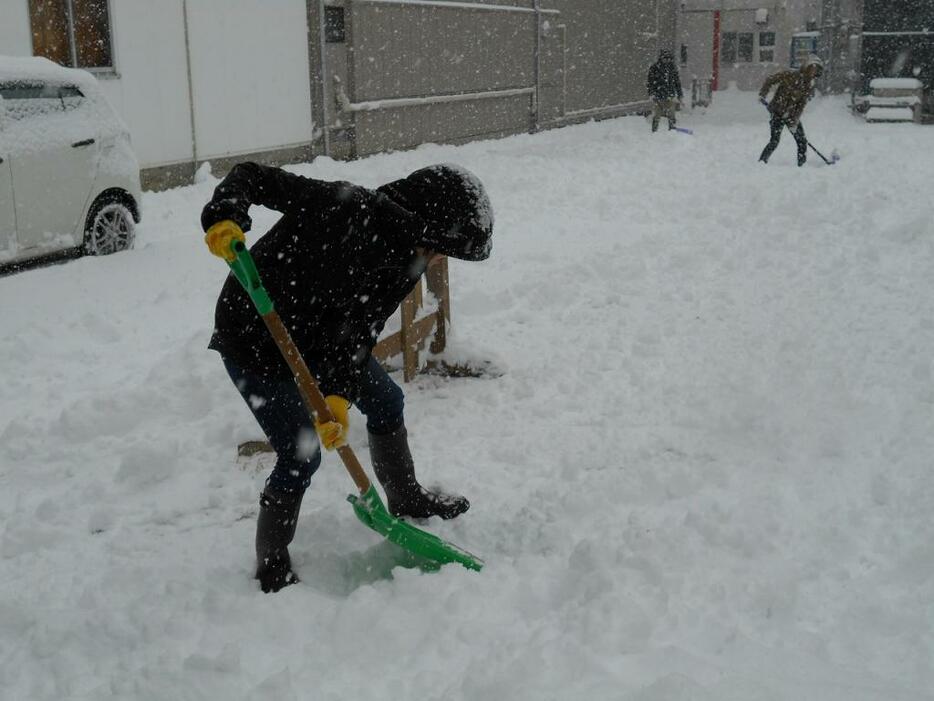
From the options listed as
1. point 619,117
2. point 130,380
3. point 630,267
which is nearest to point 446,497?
point 130,380

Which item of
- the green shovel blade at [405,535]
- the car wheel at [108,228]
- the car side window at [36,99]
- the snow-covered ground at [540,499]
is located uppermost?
the car side window at [36,99]

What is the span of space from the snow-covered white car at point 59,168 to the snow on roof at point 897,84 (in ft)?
66.2

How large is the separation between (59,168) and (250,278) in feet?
20.5

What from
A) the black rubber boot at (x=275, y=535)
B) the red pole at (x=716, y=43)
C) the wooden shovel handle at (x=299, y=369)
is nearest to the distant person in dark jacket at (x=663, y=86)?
the red pole at (x=716, y=43)

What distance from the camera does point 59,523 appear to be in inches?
162

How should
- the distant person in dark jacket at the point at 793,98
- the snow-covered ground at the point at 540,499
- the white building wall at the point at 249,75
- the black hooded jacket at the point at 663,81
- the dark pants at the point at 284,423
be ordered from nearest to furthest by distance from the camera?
the snow-covered ground at the point at 540,499, the dark pants at the point at 284,423, the white building wall at the point at 249,75, the distant person in dark jacket at the point at 793,98, the black hooded jacket at the point at 663,81

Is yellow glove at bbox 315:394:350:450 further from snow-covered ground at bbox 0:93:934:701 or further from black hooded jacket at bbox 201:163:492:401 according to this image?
snow-covered ground at bbox 0:93:934:701

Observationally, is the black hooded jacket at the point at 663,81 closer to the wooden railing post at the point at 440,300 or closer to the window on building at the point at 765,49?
the wooden railing post at the point at 440,300

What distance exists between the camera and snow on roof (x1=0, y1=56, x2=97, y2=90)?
8156mm

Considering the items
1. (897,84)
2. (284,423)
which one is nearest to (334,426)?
(284,423)

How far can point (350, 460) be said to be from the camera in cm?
341

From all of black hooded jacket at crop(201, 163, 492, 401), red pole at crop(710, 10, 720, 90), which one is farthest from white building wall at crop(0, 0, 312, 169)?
red pole at crop(710, 10, 720, 90)

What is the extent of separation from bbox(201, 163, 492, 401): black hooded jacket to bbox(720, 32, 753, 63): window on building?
43.6 m

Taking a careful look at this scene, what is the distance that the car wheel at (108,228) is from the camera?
894cm
